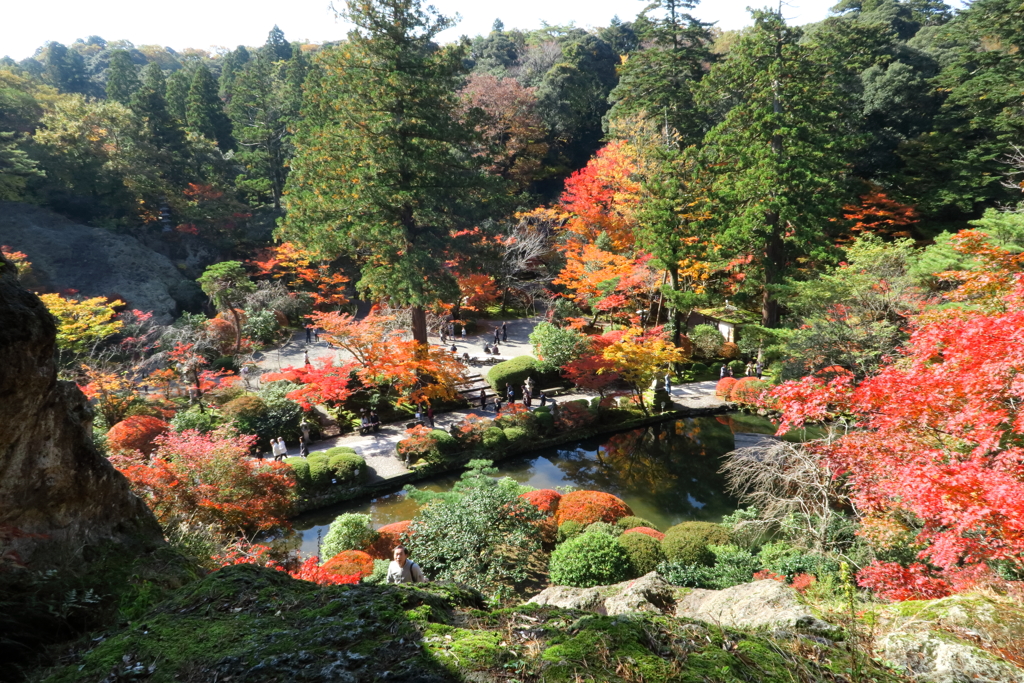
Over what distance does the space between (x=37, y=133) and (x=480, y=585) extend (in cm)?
3271

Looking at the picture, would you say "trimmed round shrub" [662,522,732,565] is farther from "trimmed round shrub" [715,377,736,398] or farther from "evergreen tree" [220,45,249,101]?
"evergreen tree" [220,45,249,101]

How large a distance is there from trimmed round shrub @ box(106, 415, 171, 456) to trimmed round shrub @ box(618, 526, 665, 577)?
1190 centimetres

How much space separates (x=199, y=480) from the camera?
9.36 metres

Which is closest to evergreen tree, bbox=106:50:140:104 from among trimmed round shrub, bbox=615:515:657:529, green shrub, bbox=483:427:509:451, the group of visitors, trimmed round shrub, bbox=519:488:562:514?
the group of visitors

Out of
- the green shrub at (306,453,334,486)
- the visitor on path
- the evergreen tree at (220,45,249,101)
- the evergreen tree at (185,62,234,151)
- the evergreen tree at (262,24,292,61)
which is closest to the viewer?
the visitor on path

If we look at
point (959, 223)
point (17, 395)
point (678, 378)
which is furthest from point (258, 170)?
point (959, 223)

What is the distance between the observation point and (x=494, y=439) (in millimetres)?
16062

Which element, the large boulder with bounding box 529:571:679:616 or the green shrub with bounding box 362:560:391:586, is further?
the green shrub with bounding box 362:560:391:586

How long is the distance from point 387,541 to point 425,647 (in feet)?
30.6

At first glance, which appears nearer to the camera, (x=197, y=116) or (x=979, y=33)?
(x=979, y=33)

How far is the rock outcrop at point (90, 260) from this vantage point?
24.0 metres

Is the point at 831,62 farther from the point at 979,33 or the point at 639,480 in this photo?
the point at 639,480

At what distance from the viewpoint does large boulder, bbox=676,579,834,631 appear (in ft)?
15.1

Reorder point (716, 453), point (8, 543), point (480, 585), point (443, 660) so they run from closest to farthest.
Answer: point (443, 660) → point (8, 543) → point (480, 585) → point (716, 453)
